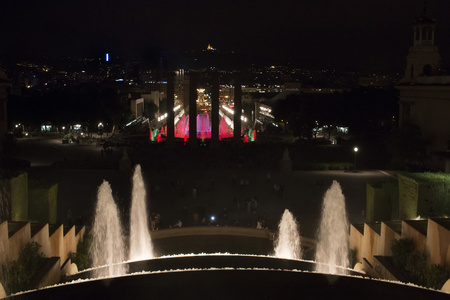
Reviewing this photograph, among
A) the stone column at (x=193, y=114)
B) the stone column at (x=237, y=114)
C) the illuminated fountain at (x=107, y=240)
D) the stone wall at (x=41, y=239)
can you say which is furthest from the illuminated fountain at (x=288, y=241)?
the stone column at (x=237, y=114)

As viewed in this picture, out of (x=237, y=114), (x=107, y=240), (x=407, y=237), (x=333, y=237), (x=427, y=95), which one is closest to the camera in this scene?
(x=407, y=237)

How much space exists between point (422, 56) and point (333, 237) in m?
25.4

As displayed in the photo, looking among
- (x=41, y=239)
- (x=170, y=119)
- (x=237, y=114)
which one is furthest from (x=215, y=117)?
(x=41, y=239)

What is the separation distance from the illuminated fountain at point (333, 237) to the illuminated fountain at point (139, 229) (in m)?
5.40

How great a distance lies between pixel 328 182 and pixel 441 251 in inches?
707

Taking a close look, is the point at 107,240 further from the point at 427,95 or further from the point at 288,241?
the point at 427,95

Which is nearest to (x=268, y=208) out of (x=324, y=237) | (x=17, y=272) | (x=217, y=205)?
(x=217, y=205)

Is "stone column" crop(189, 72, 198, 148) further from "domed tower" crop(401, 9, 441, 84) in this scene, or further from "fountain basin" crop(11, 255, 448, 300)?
"fountain basin" crop(11, 255, 448, 300)

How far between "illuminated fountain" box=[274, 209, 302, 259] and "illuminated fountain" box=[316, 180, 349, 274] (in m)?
0.70

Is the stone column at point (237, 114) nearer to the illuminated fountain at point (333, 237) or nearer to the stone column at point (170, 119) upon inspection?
the stone column at point (170, 119)

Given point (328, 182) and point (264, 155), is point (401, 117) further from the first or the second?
point (328, 182)

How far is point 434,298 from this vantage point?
8898 mm

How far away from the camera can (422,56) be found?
41.1 metres

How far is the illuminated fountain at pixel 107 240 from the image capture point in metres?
15.1
